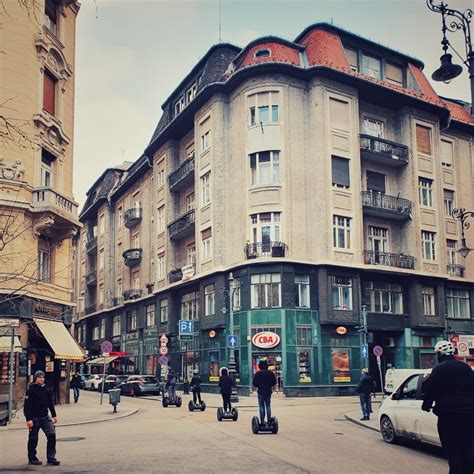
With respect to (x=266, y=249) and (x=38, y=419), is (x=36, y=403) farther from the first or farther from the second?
(x=266, y=249)

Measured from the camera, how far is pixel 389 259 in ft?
123

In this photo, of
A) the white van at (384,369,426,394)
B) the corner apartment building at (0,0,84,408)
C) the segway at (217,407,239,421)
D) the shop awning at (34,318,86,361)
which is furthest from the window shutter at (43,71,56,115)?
the white van at (384,369,426,394)

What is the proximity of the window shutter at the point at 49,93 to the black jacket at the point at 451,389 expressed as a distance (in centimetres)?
2258

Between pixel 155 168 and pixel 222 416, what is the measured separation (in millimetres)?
32518

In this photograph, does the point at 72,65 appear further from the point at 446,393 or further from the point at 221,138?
the point at 446,393

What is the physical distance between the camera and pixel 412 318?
124 ft

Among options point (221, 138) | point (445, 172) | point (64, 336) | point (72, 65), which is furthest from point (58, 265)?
point (445, 172)

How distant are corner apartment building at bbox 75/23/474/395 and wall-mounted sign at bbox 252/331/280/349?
170 mm

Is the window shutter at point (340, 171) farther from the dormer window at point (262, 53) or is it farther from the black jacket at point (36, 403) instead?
the black jacket at point (36, 403)

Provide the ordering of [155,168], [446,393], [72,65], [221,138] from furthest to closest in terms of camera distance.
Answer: [155,168]
[221,138]
[72,65]
[446,393]

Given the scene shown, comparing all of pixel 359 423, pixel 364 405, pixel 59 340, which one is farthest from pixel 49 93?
pixel 359 423

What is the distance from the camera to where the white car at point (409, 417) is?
37.4 feet

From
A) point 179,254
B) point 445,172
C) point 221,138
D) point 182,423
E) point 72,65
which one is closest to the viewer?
point 182,423

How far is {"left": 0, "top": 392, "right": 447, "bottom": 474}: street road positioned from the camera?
1020cm
